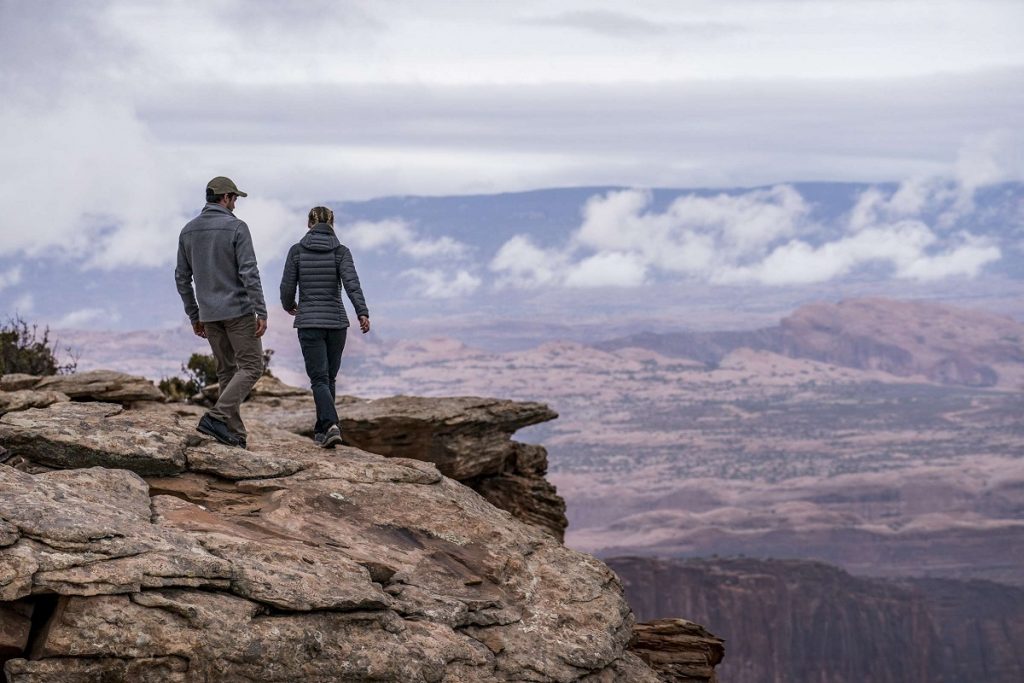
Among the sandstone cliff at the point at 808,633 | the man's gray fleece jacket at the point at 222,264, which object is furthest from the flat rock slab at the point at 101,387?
the sandstone cliff at the point at 808,633

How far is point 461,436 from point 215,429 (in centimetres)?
776

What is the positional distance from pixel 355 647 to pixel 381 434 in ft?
39.6

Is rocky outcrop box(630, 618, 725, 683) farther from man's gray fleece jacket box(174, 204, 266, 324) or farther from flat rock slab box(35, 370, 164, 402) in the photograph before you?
flat rock slab box(35, 370, 164, 402)

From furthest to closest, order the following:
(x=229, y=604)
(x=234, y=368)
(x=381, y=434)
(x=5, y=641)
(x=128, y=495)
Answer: (x=381, y=434) → (x=234, y=368) → (x=128, y=495) → (x=229, y=604) → (x=5, y=641)

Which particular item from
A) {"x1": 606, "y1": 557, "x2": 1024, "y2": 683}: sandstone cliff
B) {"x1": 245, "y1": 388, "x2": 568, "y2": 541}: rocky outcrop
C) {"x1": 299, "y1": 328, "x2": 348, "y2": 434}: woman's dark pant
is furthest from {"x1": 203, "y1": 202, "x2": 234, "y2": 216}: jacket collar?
{"x1": 606, "y1": 557, "x2": 1024, "y2": 683}: sandstone cliff

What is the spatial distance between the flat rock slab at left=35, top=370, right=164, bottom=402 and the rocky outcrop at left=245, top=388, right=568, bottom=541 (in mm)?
2826

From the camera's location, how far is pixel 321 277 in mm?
21391

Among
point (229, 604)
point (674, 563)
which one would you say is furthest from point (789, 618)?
point (229, 604)

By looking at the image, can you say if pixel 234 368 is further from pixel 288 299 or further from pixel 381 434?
pixel 381 434

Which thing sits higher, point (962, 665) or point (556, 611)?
point (556, 611)

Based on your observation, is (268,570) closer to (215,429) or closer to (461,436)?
(215,429)

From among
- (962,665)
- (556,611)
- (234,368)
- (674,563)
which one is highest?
(234,368)

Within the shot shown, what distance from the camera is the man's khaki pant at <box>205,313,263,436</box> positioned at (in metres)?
20.3

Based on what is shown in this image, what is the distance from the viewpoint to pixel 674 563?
193500 millimetres
